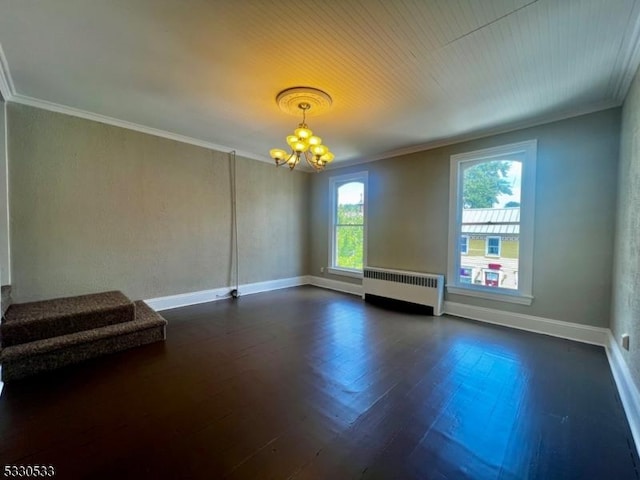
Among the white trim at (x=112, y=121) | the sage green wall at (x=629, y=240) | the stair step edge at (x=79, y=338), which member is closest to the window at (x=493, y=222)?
the sage green wall at (x=629, y=240)

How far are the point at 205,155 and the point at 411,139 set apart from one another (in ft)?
11.2

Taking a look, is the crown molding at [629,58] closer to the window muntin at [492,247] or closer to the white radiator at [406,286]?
the window muntin at [492,247]

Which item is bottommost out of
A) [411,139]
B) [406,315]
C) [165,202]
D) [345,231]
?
[406,315]

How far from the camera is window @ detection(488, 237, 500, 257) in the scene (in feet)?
12.1

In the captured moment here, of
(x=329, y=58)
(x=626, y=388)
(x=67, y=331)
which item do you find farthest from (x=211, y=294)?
(x=626, y=388)

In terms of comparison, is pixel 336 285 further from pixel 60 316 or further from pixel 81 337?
pixel 60 316

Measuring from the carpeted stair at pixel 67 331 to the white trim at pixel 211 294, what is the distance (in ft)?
2.91

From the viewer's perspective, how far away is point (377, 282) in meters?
4.84

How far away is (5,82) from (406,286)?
17.8ft

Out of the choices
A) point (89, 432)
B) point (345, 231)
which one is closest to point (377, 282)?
point (345, 231)

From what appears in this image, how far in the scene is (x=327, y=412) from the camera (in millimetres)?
1846

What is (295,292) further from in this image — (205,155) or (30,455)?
(30,455)

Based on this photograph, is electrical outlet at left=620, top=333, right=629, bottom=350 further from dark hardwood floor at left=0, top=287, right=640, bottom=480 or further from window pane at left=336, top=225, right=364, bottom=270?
window pane at left=336, top=225, right=364, bottom=270

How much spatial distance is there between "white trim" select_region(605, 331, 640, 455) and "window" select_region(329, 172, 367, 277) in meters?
3.50
